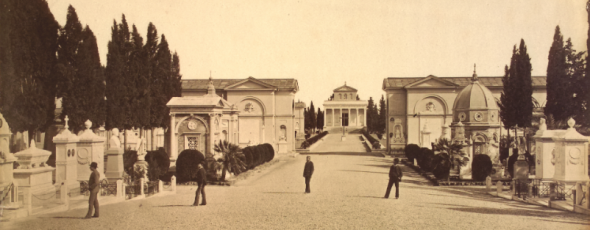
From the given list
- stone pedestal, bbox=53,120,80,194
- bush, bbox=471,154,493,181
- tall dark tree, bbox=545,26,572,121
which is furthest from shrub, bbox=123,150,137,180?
tall dark tree, bbox=545,26,572,121

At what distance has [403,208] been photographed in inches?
589

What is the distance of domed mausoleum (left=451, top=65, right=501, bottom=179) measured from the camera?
87.6ft

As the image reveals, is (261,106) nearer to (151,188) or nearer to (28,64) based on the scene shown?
(28,64)

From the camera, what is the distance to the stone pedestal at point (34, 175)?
46.3 ft

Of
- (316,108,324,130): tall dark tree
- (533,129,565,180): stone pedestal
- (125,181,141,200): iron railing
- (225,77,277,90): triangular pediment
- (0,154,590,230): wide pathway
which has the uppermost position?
(225,77,277,90): triangular pediment

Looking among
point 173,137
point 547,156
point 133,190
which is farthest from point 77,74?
point 547,156

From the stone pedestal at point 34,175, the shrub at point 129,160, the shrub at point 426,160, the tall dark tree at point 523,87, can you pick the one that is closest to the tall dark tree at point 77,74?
the shrub at point 129,160

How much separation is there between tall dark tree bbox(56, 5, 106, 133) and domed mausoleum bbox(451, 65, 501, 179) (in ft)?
56.9

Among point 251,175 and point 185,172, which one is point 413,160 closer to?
point 251,175

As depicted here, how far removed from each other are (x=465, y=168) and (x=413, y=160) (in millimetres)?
7831

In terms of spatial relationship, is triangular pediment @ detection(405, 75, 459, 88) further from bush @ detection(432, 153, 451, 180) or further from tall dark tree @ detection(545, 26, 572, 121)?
bush @ detection(432, 153, 451, 180)

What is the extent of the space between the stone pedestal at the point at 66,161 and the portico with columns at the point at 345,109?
304 feet

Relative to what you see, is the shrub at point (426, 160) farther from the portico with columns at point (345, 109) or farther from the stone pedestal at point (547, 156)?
the portico with columns at point (345, 109)

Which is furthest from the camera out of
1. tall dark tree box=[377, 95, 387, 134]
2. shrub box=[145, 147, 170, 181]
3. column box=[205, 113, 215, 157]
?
tall dark tree box=[377, 95, 387, 134]
